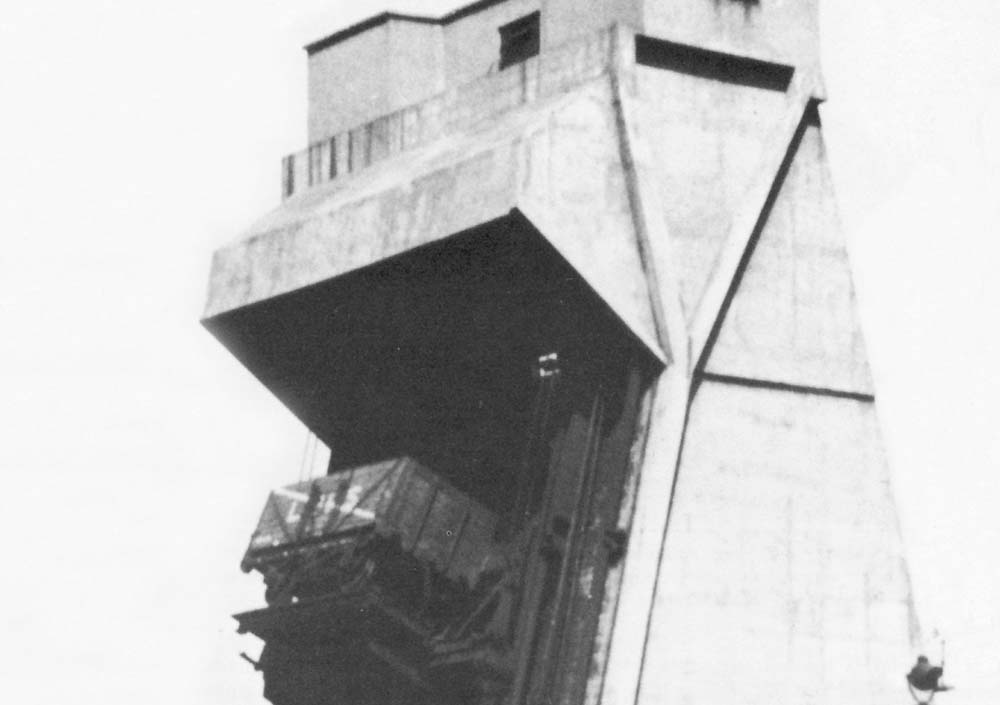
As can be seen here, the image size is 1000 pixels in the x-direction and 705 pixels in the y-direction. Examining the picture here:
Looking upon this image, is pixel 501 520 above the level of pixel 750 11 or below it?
below

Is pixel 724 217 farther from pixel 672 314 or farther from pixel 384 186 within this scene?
pixel 384 186

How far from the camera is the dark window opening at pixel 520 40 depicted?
4047cm

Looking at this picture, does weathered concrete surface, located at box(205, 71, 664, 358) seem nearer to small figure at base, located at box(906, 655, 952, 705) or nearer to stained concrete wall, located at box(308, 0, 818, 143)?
stained concrete wall, located at box(308, 0, 818, 143)

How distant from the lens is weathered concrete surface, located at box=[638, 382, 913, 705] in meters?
Result: 36.0

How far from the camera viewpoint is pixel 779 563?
36.7 meters

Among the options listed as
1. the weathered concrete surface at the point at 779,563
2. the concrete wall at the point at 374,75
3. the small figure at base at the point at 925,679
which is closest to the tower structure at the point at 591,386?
the weathered concrete surface at the point at 779,563

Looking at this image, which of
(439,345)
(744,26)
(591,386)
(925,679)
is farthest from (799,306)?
(925,679)

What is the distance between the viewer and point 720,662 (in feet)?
118

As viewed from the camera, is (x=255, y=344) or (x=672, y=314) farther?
(x=255, y=344)

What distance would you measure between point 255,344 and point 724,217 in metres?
7.53

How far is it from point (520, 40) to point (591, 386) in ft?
20.7

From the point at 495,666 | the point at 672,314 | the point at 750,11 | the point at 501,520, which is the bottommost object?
the point at 495,666

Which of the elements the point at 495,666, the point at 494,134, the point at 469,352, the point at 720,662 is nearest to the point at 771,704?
the point at 720,662

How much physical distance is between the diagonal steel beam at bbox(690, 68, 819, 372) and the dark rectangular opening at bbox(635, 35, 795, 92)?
0.31 meters
